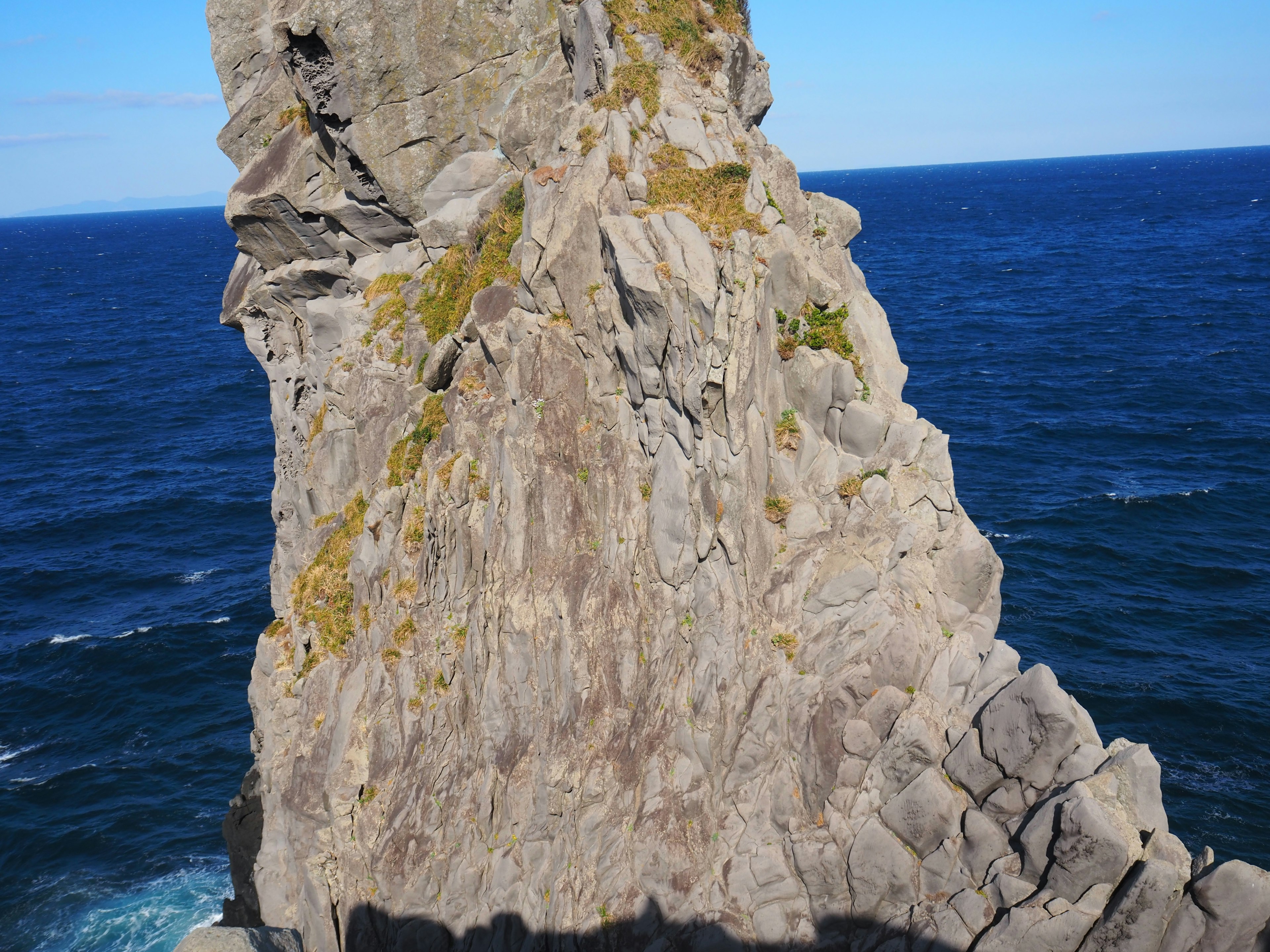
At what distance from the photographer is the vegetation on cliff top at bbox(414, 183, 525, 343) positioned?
26875 mm

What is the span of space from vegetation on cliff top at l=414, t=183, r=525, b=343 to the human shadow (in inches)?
703

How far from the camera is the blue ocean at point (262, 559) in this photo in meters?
38.9

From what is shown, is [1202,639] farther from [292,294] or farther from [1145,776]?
[292,294]

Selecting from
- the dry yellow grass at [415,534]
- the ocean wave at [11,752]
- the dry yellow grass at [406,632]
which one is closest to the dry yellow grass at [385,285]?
the dry yellow grass at [415,534]

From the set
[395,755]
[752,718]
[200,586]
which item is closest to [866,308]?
[752,718]

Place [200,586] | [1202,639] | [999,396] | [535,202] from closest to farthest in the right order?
[535,202] → [1202,639] → [200,586] → [999,396]

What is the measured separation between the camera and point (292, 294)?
35.9 meters

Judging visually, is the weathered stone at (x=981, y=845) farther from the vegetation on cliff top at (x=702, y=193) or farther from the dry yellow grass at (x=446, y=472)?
the dry yellow grass at (x=446, y=472)

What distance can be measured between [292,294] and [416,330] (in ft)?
30.3

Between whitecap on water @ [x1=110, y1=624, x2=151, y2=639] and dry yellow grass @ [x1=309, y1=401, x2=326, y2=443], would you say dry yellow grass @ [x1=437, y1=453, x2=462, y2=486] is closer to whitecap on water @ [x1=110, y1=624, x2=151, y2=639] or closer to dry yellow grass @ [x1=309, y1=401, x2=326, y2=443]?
dry yellow grass @ [x1=309, y1=401, x2=326, y2=443]

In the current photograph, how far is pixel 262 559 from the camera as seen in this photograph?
6238cm

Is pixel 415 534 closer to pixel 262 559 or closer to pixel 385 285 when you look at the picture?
pixel 385 285

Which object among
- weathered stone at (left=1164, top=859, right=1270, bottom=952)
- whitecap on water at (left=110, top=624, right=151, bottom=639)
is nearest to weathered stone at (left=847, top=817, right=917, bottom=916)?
weathered stone at (left=1164, top=859, right=1270, bottom=952)

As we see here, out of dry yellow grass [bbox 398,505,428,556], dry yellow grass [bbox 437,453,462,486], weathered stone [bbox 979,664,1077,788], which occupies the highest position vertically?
dry yellow grass [bbox 437,453,462,486]
